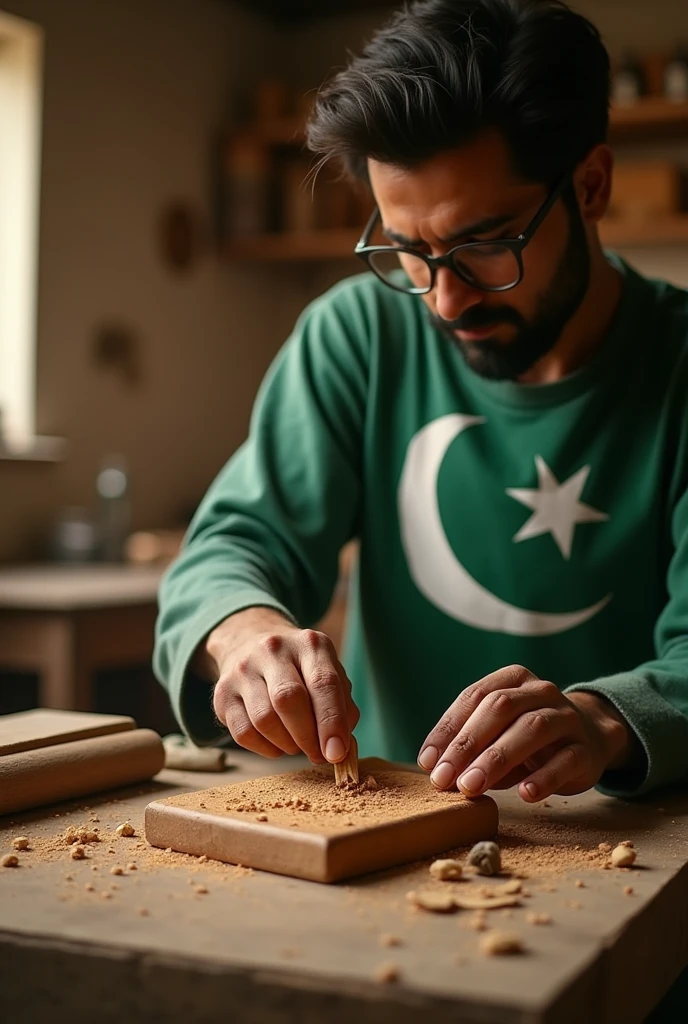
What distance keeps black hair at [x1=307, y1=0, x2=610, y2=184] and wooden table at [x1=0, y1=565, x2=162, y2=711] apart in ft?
5.65

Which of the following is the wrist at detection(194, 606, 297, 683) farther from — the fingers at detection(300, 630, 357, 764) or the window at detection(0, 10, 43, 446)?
the window at detection(0, 10, 43, 446)

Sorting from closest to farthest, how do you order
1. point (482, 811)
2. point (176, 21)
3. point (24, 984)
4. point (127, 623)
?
point (24, 984) → point (482, 811) → point (127, 623) → point (176, 21)

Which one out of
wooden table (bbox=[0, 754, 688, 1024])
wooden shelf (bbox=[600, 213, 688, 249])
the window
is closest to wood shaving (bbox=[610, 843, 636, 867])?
wooden table (bbox=[0, 754, 688, 1024])

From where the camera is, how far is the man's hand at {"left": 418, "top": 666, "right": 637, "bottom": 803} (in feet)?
3.38

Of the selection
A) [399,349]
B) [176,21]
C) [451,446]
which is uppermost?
[176,21]

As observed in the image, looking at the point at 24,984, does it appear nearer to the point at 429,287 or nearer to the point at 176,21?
the point at 429,287

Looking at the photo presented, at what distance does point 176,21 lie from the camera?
448 centimetres

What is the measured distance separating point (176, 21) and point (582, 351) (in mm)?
3425

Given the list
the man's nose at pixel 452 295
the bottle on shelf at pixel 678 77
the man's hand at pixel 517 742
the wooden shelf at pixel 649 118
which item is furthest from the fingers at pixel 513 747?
the bottle on shelf at pixel 678 77

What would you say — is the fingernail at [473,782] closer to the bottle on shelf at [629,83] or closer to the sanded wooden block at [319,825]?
the sanded wooden block at [319,825]

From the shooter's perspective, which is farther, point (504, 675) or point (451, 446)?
point (451, 446)

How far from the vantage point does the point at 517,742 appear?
103 centimetres

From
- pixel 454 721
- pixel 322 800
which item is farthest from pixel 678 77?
pixel 322 800

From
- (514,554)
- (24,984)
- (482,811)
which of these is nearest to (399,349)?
(514,554)
